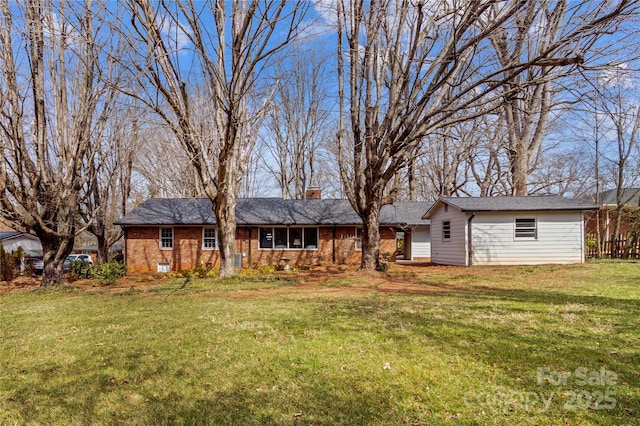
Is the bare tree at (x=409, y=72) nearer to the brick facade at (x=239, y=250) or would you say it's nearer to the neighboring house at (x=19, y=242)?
the brick facade at (x=239, y=250)

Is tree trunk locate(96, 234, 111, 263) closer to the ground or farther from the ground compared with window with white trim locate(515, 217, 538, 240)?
closer to the ground

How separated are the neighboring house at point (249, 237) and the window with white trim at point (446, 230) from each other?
2.22 metres

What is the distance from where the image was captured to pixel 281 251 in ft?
67.4

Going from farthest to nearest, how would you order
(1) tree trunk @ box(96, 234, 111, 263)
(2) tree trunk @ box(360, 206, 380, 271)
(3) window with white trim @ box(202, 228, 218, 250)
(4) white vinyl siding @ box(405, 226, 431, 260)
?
(4) white vinyl siding @ box(405, 226, 431, 260) < (1) tree trunk @ box(96, 234, 111, 263) < (3) window with white trim @ box(202, 228, 218, 250) < (2) tree trunk @ box(360, 206, 380, 271)

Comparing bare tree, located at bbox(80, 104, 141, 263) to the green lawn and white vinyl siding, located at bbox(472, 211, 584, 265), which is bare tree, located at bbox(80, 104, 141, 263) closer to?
the green lawn

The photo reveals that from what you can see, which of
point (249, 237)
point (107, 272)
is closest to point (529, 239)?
point (249, 237)

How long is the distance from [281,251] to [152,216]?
6.96 m

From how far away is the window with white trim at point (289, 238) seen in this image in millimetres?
20625

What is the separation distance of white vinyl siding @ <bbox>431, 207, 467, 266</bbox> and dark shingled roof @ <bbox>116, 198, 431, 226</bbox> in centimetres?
186

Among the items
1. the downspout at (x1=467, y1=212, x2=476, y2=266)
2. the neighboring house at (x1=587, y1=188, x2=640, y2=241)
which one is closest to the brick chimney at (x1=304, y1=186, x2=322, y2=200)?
the downspout at (x1=467, y1=212, x2=476, y2=266)

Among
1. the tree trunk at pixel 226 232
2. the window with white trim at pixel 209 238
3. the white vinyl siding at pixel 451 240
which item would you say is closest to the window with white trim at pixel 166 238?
the window with white trim at pixel 209 238

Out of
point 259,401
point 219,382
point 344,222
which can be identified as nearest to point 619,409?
point 259,401

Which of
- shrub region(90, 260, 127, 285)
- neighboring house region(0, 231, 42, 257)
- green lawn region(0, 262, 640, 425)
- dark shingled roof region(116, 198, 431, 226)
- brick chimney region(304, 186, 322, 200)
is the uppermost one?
brick chimney region(304, 186, 322, 200)

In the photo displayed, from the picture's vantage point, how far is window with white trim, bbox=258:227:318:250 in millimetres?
20625
